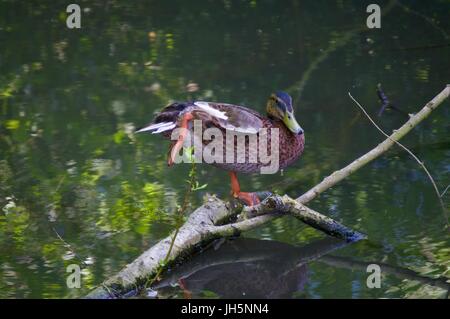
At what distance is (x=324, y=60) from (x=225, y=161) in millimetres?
4290

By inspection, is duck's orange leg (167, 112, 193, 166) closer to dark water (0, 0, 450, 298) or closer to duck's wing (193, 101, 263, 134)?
duck's wing (193, 101, 263, 134)

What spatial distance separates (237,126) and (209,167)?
1.52 m

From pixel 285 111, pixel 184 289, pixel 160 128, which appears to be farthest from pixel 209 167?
pixel 184 289

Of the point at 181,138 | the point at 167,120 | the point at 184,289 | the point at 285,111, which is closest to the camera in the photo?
the point at 184,289

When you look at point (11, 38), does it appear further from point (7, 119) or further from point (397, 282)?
point (397, 282)

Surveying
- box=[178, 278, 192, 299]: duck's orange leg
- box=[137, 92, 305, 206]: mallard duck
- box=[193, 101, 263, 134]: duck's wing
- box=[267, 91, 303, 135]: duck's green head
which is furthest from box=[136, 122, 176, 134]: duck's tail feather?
box=[178, 278, 192, 299]: duck's orange leg

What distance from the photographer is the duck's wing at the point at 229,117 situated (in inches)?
211

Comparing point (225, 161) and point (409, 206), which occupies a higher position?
point (225, 161)

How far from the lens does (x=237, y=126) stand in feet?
17.6

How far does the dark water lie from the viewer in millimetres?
5258

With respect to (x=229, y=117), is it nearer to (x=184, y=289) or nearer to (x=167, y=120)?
(x=167, y=120)

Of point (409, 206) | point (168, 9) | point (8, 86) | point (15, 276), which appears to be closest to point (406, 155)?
point (409, 206)

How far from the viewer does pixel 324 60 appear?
9.48 meters

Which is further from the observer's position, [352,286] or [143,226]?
[143,226]
